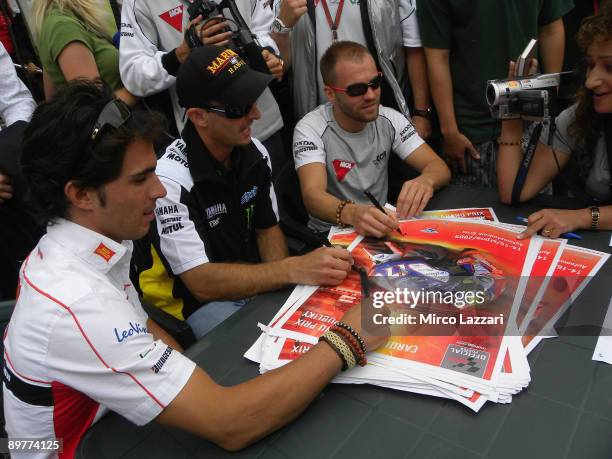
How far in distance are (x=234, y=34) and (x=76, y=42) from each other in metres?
0.83

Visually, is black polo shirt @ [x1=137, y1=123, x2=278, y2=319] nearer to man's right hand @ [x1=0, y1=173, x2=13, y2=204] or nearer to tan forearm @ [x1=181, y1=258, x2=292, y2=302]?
tan forearm @ [x1=181, y1=258, x2=292, y2=302]

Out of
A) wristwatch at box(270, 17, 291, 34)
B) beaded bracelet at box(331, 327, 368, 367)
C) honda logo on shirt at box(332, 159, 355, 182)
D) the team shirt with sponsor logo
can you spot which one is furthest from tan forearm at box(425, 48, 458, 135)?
beaded bracelet at box(331, 327, 368, 367)

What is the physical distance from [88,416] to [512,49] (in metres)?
2.38

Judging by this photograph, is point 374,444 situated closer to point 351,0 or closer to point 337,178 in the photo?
point 337,178

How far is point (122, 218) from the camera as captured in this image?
4.04ft

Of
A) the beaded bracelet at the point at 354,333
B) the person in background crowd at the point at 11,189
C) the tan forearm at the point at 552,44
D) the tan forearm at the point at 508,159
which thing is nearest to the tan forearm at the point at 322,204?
the tan forearm at the point at 508,159

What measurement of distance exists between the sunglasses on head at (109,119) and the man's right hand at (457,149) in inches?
74.1

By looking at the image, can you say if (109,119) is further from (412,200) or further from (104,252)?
(412,200)

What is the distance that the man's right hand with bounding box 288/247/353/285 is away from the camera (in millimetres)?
1445

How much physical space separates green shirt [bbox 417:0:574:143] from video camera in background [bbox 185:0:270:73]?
95cm

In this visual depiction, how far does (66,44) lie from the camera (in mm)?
2270

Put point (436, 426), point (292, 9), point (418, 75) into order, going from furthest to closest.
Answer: point (418, 75), point (292, 9), point (436, 426)

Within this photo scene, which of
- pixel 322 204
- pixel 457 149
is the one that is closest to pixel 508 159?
pixel 457 149

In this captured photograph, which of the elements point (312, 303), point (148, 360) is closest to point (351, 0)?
point (312, 303)
